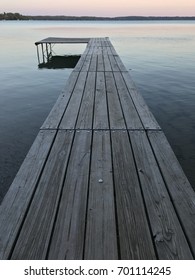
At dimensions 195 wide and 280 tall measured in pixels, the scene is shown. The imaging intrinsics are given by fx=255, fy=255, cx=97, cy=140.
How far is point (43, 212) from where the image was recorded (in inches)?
108

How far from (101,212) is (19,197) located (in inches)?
38.1

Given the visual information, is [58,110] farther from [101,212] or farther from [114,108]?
[101,212]

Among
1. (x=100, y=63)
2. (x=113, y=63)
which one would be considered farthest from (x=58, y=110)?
(x=113, y=63)

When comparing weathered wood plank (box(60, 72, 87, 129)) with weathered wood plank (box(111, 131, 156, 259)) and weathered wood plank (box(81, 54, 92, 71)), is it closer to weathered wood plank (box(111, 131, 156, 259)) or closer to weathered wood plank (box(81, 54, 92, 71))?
weathered wood plank (box(111, 131, 156, 259))

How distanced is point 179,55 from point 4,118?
1866cm

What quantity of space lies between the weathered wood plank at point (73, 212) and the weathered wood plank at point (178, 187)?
1.03 m

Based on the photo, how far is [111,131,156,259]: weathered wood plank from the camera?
2334 mm

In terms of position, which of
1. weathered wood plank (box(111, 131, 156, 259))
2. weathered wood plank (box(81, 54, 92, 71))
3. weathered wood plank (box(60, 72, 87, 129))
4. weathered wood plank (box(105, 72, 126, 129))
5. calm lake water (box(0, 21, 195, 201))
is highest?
weathered wood plank (box(81, 54, 92, 71))

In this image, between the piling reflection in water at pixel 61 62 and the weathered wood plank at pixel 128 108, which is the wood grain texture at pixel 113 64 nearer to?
the weathered wood plank at pixel 128 108

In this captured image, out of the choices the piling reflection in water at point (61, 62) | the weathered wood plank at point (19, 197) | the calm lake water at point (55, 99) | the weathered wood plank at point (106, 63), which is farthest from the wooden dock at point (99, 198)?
the piling reflection in water at point (61, 62)

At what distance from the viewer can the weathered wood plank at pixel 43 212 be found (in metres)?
2.32

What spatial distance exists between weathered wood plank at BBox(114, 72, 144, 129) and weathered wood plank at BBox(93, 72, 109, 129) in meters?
0.43

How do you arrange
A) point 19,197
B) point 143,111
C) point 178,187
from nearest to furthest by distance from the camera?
point 19,197 → point 178,187 → point 143,111

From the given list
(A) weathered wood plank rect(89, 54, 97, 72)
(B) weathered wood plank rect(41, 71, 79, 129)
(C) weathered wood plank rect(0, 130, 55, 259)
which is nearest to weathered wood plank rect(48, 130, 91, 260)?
(C) weathered wood plank rect(0, 130, 55, 259)
